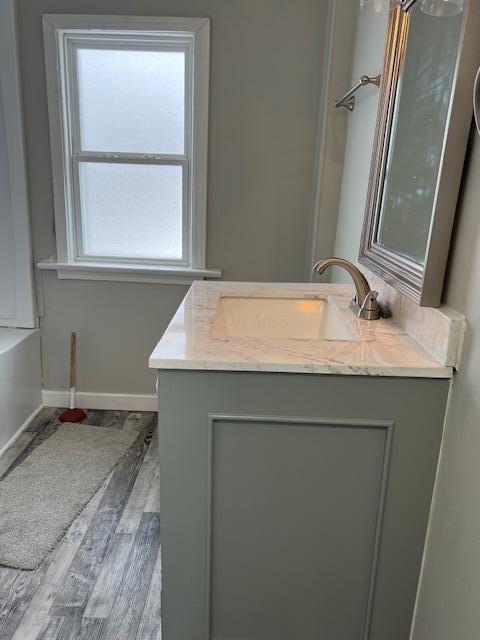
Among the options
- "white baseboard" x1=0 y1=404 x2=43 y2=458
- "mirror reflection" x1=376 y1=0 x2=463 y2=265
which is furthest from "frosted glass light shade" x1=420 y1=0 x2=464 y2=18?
"white baseboard" x1=0 y1=404 x2=43 y2=458

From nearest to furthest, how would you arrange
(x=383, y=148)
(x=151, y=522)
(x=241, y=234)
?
(x=383, y=148), (x=151, y=522), (x=241, y=234)

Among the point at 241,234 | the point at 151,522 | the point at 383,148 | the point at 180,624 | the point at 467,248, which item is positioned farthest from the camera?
the point at 241,234

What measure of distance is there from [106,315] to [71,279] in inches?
10.5

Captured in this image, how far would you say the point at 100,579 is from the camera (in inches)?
62.2

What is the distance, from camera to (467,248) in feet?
3.20

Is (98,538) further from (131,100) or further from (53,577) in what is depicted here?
(131,100)

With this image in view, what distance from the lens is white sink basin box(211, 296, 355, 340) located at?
5.39 feet

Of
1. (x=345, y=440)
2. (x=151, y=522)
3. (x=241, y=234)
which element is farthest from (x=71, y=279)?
(x=345, y=440)

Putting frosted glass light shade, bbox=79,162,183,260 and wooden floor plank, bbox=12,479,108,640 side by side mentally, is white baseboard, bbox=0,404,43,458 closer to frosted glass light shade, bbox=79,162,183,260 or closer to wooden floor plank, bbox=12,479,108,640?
wooden floor plank, bbox=12,479,108,640

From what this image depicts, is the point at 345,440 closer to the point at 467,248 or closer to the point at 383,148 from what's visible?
the point at 467,248

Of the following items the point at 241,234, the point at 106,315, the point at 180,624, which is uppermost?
the point at 241,234

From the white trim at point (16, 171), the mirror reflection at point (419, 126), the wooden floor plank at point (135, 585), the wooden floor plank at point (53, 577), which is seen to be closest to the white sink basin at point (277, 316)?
the mirror reflection at point (419, 126)

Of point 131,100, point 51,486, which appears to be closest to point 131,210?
point 131,100

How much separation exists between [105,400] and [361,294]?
1.84 m
